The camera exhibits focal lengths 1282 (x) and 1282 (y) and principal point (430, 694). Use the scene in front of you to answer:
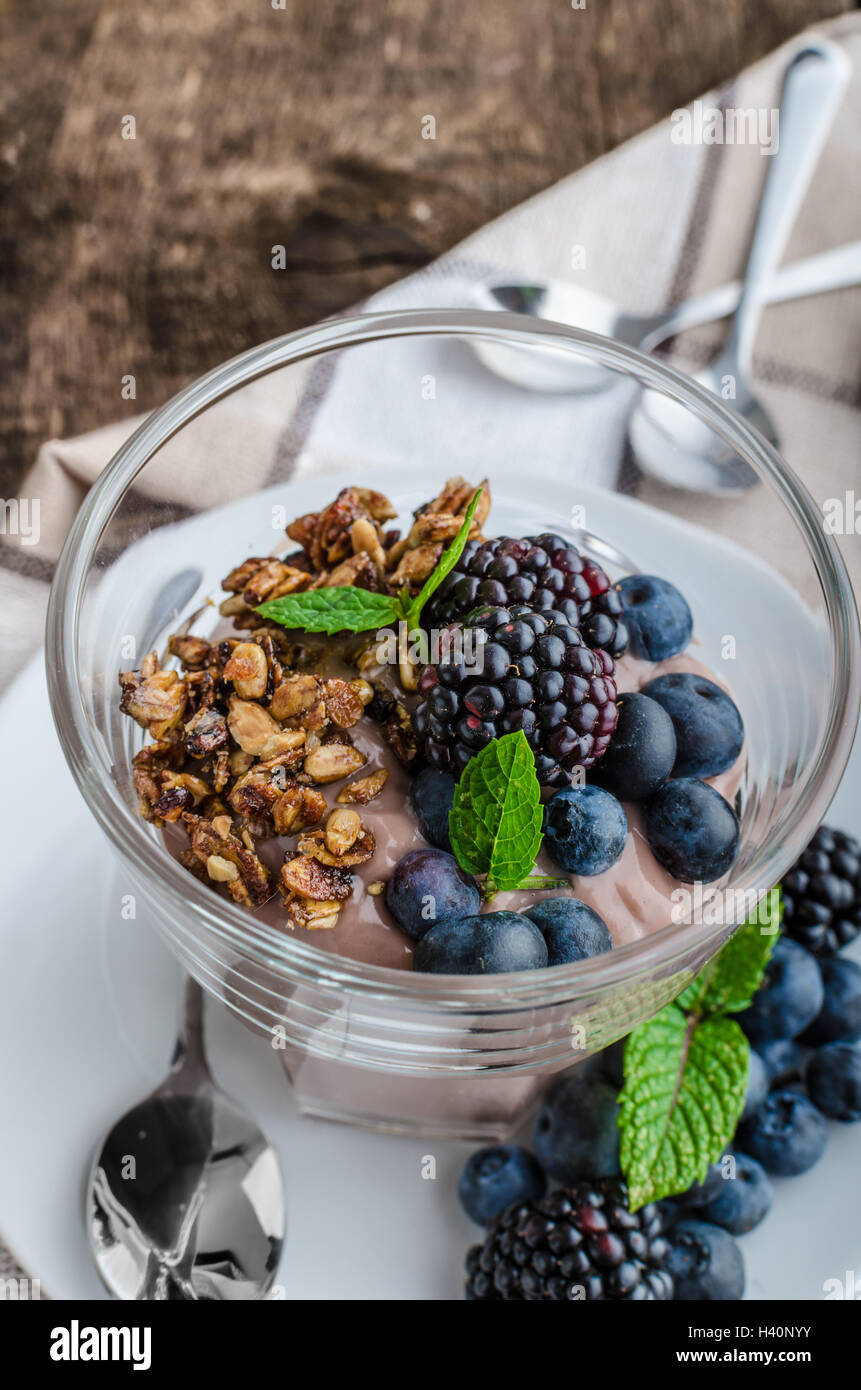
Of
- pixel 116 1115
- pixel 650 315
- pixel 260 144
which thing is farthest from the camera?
pixel 260 144

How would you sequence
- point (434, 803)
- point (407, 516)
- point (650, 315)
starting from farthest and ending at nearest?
point (650, 315) < point (407, 516) < point (434, 803)

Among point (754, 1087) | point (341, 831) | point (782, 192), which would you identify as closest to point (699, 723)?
point (341, 831)

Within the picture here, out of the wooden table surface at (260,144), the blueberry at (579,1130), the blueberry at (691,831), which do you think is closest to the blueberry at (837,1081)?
the blueberry at (579,1130)

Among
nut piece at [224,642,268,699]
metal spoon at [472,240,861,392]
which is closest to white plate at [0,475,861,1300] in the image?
nut piece at [224,642,268,699]

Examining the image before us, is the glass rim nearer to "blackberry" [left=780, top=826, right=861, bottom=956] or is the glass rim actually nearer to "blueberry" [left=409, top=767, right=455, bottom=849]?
"blueberry" [left=409, top=767, right=455, bottom=849]

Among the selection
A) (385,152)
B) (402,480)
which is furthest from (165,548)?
(385,152)

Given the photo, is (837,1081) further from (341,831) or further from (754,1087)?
(341,831)
